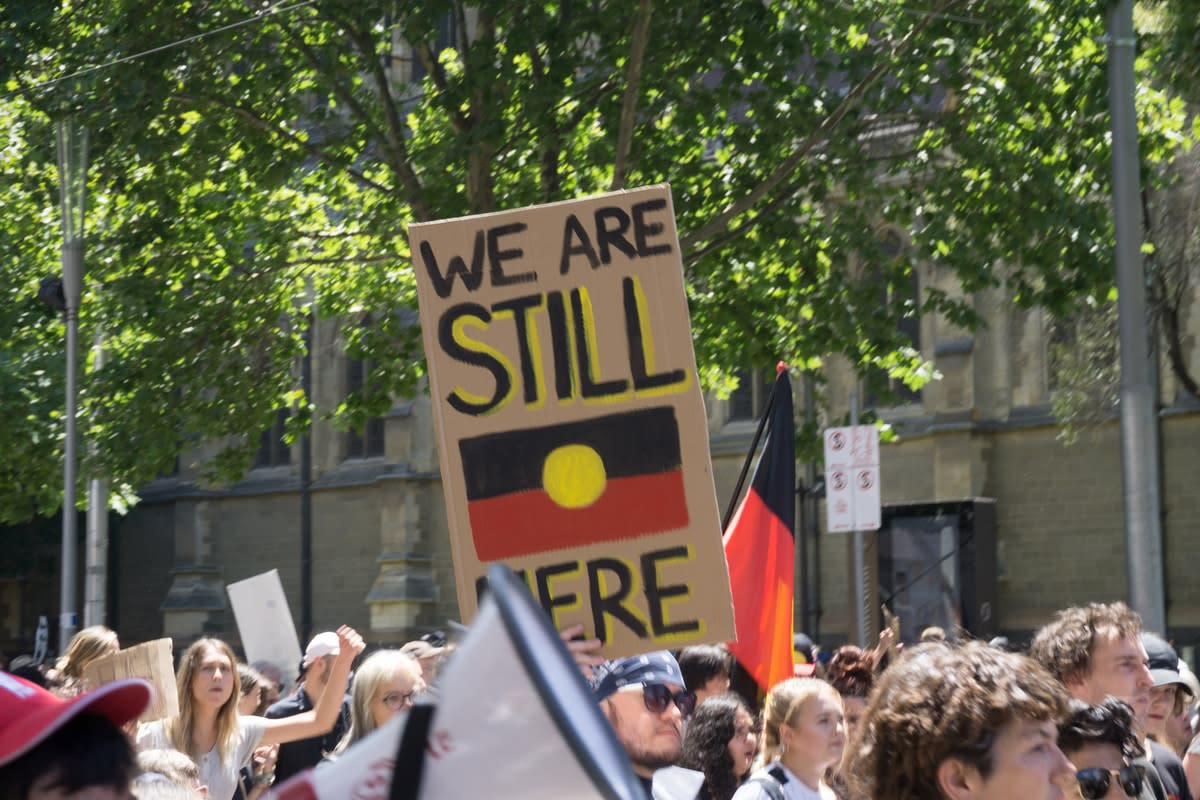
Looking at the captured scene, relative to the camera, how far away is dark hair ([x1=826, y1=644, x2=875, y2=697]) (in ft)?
24.7

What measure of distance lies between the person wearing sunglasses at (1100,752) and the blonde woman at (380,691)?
2431 millimetres

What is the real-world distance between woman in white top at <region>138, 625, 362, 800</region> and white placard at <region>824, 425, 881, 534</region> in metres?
5.63

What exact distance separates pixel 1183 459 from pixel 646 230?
71.7 feet

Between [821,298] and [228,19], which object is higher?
[228,19]

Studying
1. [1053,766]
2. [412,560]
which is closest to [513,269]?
[1053,766]

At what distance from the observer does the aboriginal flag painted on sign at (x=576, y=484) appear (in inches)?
167

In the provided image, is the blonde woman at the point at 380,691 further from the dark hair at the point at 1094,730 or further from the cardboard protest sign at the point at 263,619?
the cardboard protest sign at the point at 263,619

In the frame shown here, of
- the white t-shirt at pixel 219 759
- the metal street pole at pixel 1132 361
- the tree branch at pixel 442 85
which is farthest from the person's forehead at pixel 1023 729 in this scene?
the tree branch at pixel 442 85

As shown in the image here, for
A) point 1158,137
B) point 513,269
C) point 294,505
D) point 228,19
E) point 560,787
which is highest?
point 228,19

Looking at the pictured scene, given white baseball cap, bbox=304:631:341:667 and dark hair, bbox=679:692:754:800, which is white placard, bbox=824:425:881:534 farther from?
dark hair, bbox=679:692:754:800

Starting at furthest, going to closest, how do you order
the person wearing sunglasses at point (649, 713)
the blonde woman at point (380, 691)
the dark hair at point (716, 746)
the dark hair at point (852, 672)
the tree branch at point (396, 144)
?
1. the tree branch at point (396, 144)
2. the dark hair at point (852, 672)
3. the dark hair at point (716, 746)
4. the blonde woman at point (380, 691)
5. the person wearing sunglasses at point (649, 713)

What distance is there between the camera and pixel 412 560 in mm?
31266

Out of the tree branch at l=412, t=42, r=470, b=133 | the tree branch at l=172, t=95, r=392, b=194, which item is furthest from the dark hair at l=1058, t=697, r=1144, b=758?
the tree branch at l=172, t=95, r=392, b=194

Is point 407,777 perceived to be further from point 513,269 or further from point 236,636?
point 236,636
